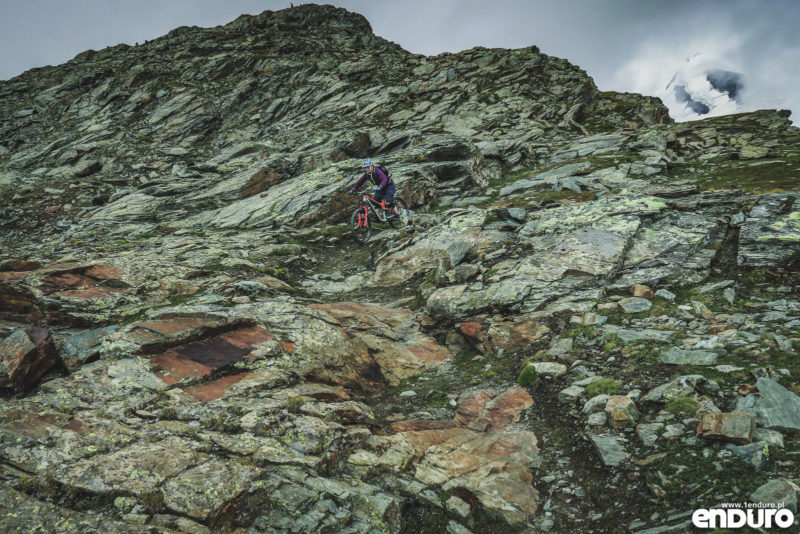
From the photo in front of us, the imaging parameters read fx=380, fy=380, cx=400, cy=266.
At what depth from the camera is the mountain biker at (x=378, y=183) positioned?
1905 cm

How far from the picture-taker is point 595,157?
25.7 meters

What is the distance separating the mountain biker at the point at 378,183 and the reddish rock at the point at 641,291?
501 inches

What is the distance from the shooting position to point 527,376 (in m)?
7.73

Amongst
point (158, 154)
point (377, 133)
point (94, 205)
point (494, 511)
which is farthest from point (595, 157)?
point (158, 154)

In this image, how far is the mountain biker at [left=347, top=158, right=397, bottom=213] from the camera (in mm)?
19050

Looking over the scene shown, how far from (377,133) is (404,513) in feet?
114

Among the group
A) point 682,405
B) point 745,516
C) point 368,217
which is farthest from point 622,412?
point 368,217

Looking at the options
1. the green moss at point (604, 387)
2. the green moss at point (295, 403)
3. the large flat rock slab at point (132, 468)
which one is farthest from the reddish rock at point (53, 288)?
the green moss at point (604, 387)

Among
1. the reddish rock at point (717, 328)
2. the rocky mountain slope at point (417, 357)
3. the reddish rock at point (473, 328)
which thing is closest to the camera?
the rocky mountain slope at point (417, 357)

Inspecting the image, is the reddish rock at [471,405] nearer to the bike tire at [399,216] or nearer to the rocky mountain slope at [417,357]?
the rocky mountain slope at [417,357]

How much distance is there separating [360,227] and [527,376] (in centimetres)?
1345

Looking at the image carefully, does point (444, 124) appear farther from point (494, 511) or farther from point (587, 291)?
point (494, 511)

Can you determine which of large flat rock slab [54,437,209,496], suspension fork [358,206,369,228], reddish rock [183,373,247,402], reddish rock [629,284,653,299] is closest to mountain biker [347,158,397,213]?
suspension fork [358,206,369,228]

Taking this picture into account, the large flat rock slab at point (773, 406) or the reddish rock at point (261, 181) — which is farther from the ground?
the reddish rock at point (261, 181)
